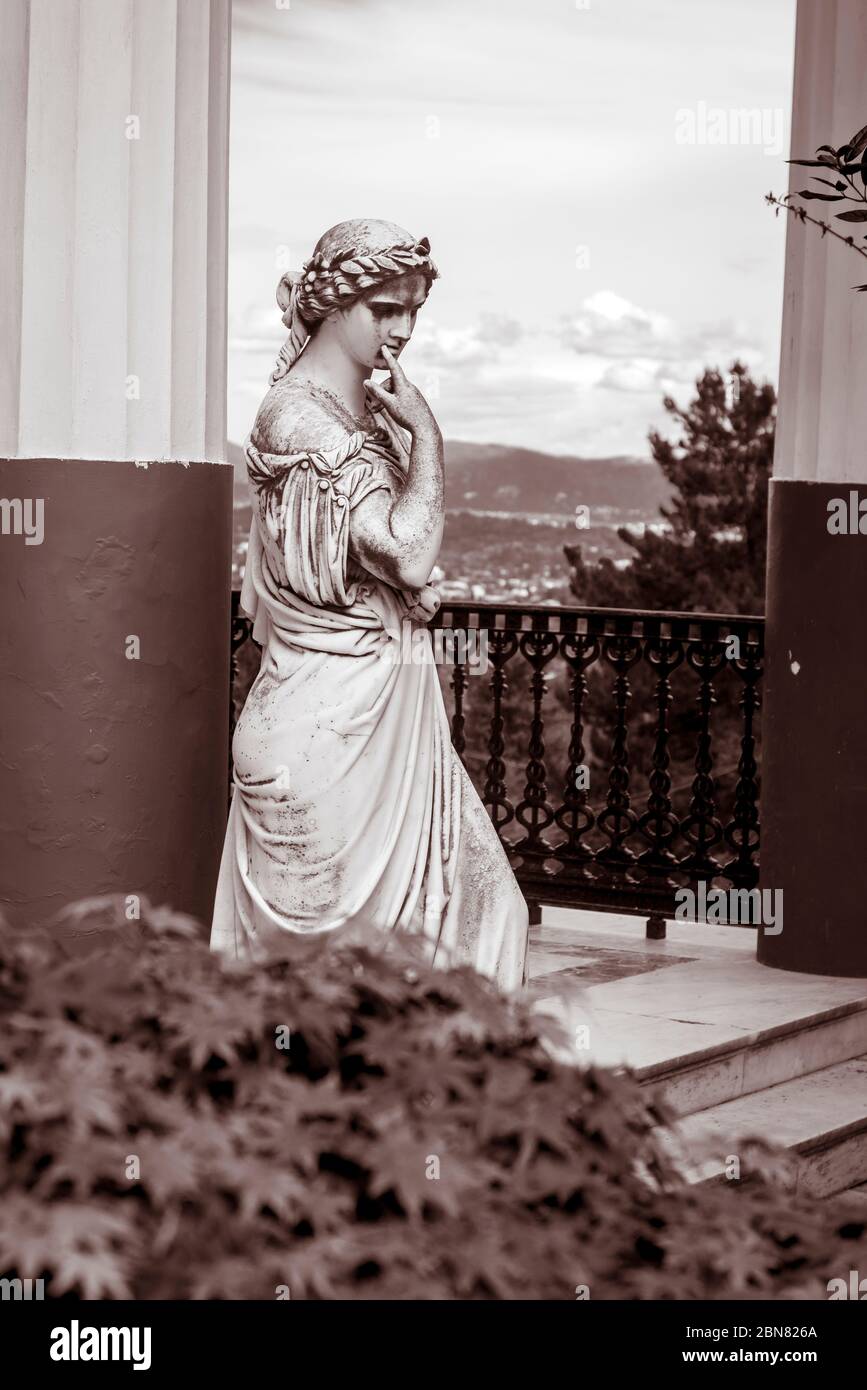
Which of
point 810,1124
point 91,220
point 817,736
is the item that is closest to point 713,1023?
point 810,1124

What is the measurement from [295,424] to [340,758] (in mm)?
764

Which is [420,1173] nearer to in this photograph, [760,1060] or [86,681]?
[86,681]

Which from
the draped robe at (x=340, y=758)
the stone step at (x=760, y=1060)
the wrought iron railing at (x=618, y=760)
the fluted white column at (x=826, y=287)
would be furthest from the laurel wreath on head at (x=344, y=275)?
the wrought iron railing at (x=618, y=760)

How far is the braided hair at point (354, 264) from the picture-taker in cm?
438

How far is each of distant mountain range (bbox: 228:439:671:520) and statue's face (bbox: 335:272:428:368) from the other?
40.7 ft

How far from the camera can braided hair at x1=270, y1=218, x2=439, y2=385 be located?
14.4 feet

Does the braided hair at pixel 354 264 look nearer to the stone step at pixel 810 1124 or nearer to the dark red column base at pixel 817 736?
the stone step at pixel 810 1124

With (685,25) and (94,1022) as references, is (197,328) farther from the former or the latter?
(685,25)

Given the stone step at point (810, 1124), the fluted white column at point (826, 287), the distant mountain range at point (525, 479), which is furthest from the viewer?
the distant mountain range at point (525, 479)

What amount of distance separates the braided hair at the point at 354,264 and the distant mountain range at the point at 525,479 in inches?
489

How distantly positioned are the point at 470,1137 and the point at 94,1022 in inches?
16.9

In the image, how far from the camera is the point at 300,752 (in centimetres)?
435

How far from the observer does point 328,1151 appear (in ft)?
6.68
